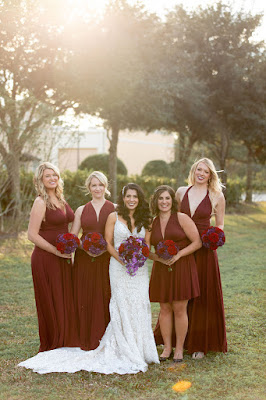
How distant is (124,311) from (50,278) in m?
0.88

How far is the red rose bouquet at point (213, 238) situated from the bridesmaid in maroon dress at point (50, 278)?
146 cm

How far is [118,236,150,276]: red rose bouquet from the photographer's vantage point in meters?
4.61

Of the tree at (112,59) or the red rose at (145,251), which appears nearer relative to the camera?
the red rose at (145,251)

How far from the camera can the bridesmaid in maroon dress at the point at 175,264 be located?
5031mm

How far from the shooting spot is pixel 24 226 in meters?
15.2

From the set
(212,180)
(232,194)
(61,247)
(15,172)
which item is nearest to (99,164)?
(232,194)

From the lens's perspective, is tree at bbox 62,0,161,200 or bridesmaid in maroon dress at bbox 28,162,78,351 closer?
bridesmaid in maroon dress at bbox 28,162,78,351

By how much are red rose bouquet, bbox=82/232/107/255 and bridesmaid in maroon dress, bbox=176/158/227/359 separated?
3.46 ft

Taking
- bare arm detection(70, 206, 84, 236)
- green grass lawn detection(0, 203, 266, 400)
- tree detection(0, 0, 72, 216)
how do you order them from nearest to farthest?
1. green grass lawn detection(0, 203, 266, 400)
2. bare arm detection(70, 206, 84, 236)
3. tree detection(0, 0, 72, 216)

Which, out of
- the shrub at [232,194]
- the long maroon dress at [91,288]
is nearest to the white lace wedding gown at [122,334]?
the long maroon dress at [91,288]

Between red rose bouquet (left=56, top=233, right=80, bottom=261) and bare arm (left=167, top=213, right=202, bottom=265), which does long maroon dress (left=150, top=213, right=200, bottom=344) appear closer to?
bare arm (left=167, top=213, right=202, bottom=265)

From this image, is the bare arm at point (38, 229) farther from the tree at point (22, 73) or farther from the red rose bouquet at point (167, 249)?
the tree at point (22, 73)

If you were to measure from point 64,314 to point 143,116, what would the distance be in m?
13.8

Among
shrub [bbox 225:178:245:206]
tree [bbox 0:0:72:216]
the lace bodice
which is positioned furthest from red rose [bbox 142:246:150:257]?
shrub [bbox 225:178:245:206]
